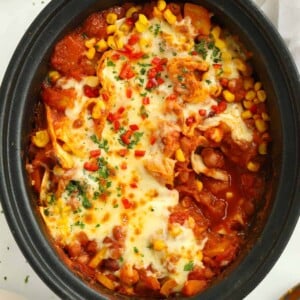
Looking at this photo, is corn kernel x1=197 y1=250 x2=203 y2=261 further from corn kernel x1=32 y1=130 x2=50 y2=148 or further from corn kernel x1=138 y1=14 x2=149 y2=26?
corn kernel x1=138 y1=14 x2=149 y2=26

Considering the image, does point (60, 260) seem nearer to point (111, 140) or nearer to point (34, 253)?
point (34, 253)

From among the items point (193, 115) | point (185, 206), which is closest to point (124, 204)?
point (185, 206)

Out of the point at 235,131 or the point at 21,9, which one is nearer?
the point at 235,131

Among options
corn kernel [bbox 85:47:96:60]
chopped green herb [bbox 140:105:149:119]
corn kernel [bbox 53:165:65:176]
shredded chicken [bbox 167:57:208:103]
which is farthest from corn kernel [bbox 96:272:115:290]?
corn kernel [bbox 85:47:96:60]

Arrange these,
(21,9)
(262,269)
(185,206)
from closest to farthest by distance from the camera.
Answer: (262,269) → (185,206) → (21,9)

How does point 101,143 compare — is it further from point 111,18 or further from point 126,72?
point 111,18

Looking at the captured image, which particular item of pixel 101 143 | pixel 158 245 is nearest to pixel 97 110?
pixel 101 143

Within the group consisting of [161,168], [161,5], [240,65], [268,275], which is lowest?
[268,275]
